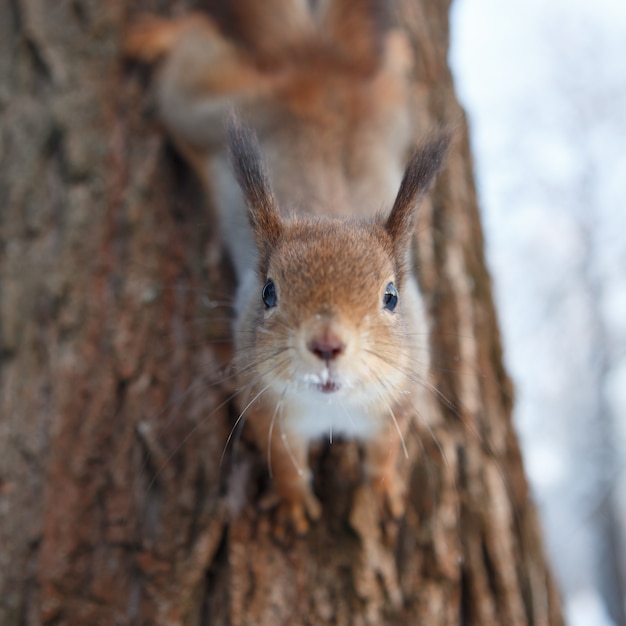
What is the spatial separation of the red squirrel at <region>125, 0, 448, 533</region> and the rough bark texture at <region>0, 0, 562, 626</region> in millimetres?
120

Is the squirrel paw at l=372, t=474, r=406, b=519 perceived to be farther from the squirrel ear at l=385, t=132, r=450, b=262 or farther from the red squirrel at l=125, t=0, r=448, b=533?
the squirrel ear at l=385, t=132, r=450, b=262

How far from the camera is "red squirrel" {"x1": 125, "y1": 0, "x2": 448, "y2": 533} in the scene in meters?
1.50

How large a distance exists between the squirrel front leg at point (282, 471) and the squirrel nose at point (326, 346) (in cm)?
43

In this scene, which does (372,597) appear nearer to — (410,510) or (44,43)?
(410,510)

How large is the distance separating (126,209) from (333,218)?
80 cm

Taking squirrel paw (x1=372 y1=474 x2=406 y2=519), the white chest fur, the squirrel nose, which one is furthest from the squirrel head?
squirrel paw (x1=372 y1=474 x2=406 y2=519)

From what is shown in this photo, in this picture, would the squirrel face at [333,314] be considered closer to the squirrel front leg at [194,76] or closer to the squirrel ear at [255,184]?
the squirrel ear at [255,184]

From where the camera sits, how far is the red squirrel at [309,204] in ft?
4.91

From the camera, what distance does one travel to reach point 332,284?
1469mm

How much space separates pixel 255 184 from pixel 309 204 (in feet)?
1.43

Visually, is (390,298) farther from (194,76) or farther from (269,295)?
(194,76)

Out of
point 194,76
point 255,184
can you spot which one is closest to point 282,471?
point 255,184

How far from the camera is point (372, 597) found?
1722 millimetres

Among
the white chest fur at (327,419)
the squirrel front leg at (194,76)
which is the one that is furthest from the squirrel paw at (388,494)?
the squirrel front leg at (194,76)
